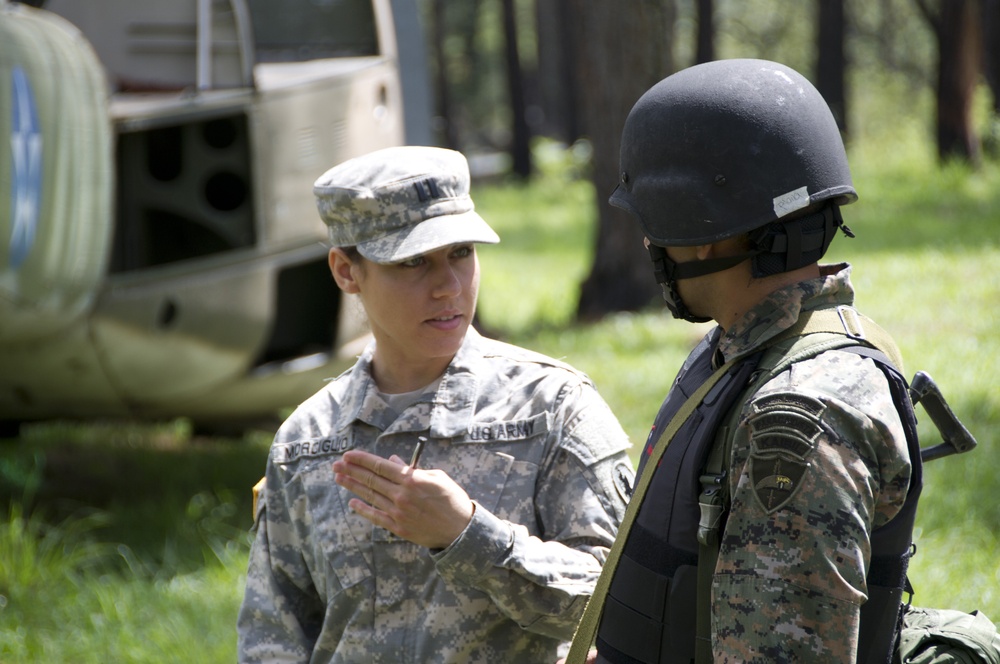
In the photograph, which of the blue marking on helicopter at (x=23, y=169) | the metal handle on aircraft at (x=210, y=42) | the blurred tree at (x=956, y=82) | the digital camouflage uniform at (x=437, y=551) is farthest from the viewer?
the blurred tree at (x=956, y=82)

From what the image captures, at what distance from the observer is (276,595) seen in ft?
8.27

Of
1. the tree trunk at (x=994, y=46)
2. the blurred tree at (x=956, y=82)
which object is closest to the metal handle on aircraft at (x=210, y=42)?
the blurred tree at (x=956, y=82)

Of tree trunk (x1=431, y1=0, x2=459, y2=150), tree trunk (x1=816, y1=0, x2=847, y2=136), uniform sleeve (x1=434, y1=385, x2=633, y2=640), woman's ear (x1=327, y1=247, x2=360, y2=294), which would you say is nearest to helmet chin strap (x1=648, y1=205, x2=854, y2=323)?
uniform sleeve (x1=434, y1=385, x2=633, y2=640)

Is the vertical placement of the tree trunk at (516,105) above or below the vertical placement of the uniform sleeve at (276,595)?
below

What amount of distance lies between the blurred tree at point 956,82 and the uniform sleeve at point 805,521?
15.2m

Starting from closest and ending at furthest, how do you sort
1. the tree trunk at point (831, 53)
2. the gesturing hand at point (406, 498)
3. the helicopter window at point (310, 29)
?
the gesturing hand at point (406, 498) < the helicopter window at point (310, 29) < the tree trunk at point (831, 53)

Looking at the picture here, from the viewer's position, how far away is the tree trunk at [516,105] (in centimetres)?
2533

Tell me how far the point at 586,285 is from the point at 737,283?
8.78m

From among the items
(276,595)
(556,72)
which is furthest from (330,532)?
(556,72)

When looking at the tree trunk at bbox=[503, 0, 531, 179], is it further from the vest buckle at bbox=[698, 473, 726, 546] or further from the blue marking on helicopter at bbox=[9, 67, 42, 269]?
the vest buckle at bbox=[698, 473, 726, 546]

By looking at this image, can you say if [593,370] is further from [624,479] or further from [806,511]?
[806,511]

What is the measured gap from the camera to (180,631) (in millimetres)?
4809

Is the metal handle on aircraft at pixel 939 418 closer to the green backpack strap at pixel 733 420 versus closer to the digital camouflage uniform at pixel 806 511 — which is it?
the green backpack strap at pixel 733 420

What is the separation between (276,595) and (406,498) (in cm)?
52
